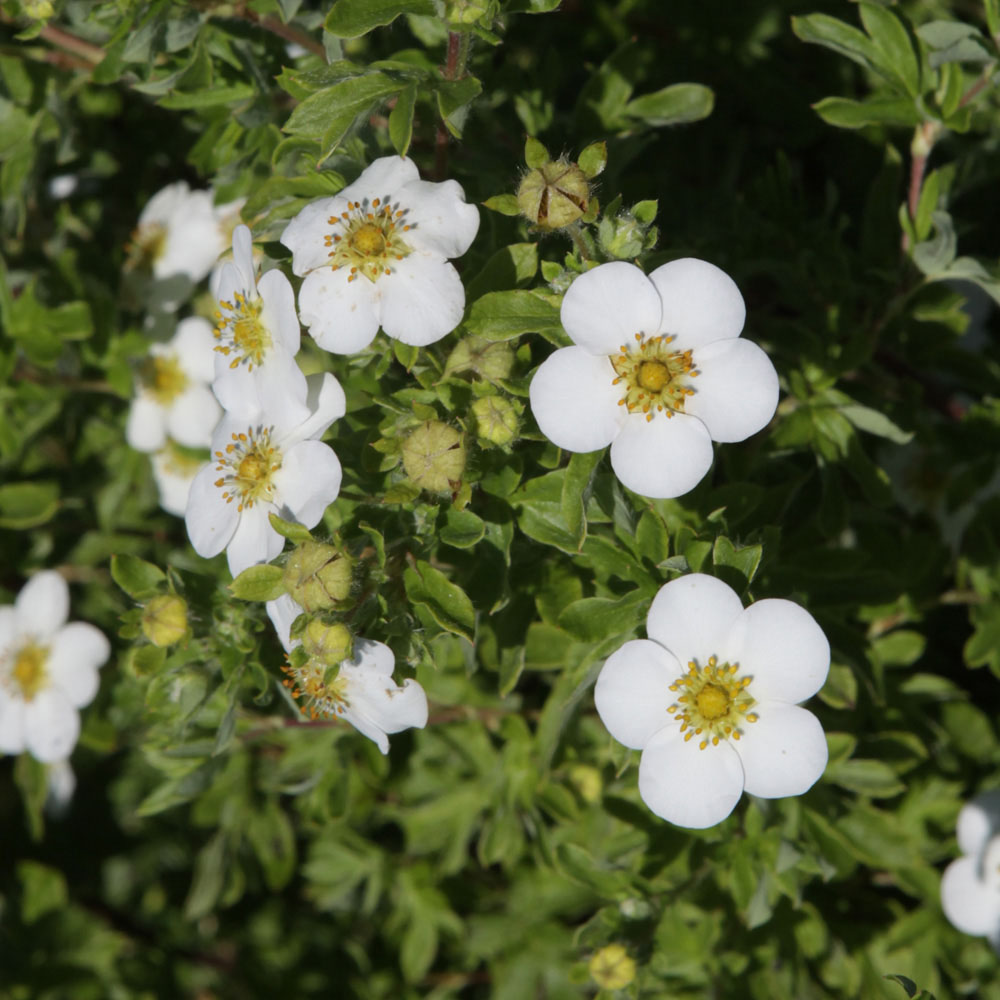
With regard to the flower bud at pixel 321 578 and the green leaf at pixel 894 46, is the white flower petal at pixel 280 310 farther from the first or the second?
the green leaf at pixel 894 46

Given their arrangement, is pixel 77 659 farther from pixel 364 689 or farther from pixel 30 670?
pixel 364 689

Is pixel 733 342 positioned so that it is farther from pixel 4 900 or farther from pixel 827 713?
pixel 4 900

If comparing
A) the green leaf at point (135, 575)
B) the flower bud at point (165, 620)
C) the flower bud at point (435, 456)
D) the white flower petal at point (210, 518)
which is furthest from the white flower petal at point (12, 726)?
the flower bud at point (435, 456)

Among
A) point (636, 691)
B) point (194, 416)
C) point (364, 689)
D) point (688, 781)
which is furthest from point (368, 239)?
point (194, 416)

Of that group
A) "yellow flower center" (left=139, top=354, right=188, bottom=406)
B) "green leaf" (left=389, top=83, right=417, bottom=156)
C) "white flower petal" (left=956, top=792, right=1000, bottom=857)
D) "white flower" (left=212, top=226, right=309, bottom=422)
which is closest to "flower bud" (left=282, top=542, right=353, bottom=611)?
"white flower" (left=212, top=226, right=309, bottom=422)

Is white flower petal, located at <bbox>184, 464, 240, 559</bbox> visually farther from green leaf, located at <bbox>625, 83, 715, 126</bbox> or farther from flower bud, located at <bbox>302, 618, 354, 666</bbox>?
green leaf, located at <bbox>625, 83, 715, 126</bbox>
